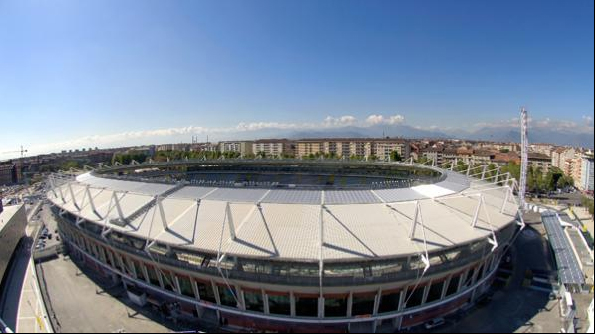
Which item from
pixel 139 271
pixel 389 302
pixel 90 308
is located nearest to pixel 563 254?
pixel 389 302

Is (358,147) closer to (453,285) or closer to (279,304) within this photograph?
(453,285)

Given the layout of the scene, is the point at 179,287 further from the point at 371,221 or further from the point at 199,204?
the point at 371,221

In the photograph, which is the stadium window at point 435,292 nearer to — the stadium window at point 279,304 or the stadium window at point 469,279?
the stadium window at point 469,279

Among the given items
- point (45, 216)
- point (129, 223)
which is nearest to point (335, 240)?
point (129, 223)

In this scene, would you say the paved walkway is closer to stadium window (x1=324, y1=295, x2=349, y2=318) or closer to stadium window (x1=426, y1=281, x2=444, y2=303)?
stadium window (x1=324, y1=295, x2=349, y2=318)

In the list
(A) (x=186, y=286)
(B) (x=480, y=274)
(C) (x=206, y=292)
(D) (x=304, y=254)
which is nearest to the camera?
(D) (x=304, y=254)
